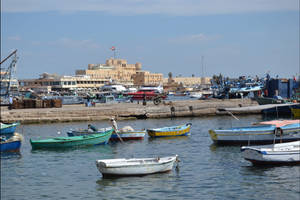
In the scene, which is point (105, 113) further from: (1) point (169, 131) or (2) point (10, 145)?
(2) point (10, 145)

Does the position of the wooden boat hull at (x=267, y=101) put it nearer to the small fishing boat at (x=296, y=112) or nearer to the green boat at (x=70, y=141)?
the small fishing boat at (x=296, y=112)

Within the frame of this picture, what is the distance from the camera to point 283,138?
1220 inches

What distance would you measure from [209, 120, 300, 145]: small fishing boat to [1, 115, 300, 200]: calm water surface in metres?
0.87

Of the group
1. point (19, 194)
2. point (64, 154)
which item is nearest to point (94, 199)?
point (19, 194)

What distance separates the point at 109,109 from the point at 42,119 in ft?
25.1

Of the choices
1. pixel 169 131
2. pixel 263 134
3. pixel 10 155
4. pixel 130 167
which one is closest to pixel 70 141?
pixel 10 155

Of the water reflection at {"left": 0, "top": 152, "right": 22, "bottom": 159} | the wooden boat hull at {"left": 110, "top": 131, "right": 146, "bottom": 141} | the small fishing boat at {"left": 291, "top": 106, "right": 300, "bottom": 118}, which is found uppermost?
the small fishing boat at {"left": 291, "top": 106, "right": 300, "bottom": 118}

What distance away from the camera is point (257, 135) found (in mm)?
31125

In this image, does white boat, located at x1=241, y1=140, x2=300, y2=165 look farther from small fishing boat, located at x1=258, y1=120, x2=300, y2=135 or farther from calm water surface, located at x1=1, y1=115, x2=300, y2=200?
small fishing boat, located at x1=258, y1=120, x2=300, y2=135

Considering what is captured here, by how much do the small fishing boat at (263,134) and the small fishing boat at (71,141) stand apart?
8013mm

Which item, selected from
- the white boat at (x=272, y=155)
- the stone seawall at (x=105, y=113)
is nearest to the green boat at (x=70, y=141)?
the white boat at (x=272, y=155)

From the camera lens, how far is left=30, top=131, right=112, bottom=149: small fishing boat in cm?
3203

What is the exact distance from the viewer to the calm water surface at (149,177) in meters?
20.1

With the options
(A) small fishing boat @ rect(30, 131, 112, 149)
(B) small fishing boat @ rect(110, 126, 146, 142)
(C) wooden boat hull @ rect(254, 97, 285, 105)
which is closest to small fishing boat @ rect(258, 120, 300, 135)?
(B) small fishing boat @ rect(110, 126, 146, 142)
